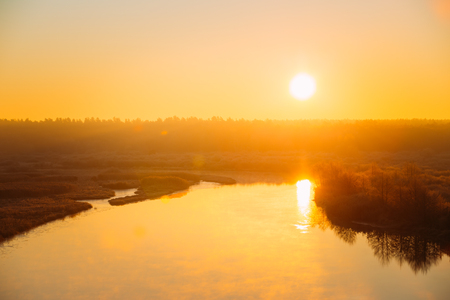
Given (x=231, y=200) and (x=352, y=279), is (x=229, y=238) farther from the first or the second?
(x=231, y=200)

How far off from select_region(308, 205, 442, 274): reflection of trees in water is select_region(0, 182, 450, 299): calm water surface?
0.06 meters

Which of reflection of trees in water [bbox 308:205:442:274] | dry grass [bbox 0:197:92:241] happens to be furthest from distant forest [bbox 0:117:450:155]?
dry grass [bbox 0:197:92:241]

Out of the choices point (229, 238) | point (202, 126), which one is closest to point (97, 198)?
point (229, 238)

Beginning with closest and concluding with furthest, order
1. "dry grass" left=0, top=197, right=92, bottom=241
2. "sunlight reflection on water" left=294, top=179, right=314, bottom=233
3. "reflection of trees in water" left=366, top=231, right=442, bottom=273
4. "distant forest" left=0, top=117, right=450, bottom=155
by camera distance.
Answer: "reflection of trees in water" left=366, top=231, right=442, bottom=273, "dry grass" left=0, top=197, right=92, bottom=241, "sunlight reflection on water" left=294, top=179, right=314, bottom=233, "distant forest" left=0, top=117, right=450, bottom=155

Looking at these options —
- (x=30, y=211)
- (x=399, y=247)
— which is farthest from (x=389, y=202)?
(x=30, y=211)

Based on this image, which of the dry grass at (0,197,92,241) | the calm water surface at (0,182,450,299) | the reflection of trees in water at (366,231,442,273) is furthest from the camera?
the dry grass at (0,197,92,241)

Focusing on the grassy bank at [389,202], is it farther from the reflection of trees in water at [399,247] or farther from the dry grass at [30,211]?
the dry grass at [30,211]

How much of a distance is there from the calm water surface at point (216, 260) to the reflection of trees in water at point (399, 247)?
2.4 inches

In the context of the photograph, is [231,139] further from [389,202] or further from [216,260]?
[216,260]

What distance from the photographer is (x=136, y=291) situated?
62.8 feet

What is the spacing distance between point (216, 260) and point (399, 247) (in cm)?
1193

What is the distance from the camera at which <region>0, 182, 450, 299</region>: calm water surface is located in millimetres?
19266

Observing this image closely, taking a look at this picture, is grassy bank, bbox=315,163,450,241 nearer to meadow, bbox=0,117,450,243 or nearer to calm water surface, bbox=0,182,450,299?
meadow, bbox=0,117,450,243

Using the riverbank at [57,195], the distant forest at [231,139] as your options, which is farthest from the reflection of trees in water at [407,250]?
the distant forest at [231,139]
